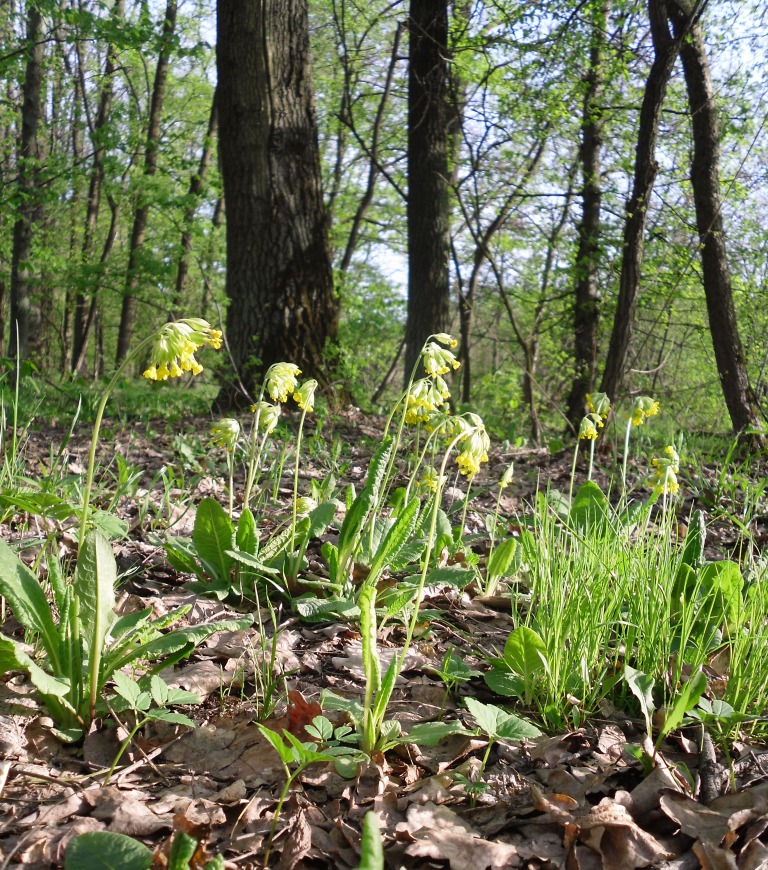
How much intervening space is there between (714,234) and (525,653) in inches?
182

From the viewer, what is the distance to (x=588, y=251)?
858cm

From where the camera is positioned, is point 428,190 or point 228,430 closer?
point 228,430

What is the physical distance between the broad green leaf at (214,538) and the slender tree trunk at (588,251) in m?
5.64

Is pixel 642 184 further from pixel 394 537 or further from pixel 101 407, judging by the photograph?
pixel 101 407

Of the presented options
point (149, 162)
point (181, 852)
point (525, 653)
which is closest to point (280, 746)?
point (181, 852)

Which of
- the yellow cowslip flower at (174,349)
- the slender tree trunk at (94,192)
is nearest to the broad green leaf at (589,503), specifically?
the yellow cowslip flower at (174,349)

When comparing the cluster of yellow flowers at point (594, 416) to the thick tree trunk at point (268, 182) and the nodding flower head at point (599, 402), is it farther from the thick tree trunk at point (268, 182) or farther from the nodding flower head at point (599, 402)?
the thick tree trunk at point (268, 182)

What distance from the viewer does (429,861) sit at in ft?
4.52

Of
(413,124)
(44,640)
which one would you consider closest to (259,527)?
(44,640)

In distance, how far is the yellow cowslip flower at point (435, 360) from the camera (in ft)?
7.58

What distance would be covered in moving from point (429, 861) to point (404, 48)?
13.8 metres

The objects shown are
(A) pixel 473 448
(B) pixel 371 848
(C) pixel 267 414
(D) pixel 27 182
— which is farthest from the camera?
(D) pixel 27 182

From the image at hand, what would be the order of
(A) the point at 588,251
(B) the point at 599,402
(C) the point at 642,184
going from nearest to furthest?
1. (B) the point at 599,402
2. (C) the point at 642,184
3. (A) the point at 588,251

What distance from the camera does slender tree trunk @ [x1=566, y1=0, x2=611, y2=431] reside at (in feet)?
26.1
